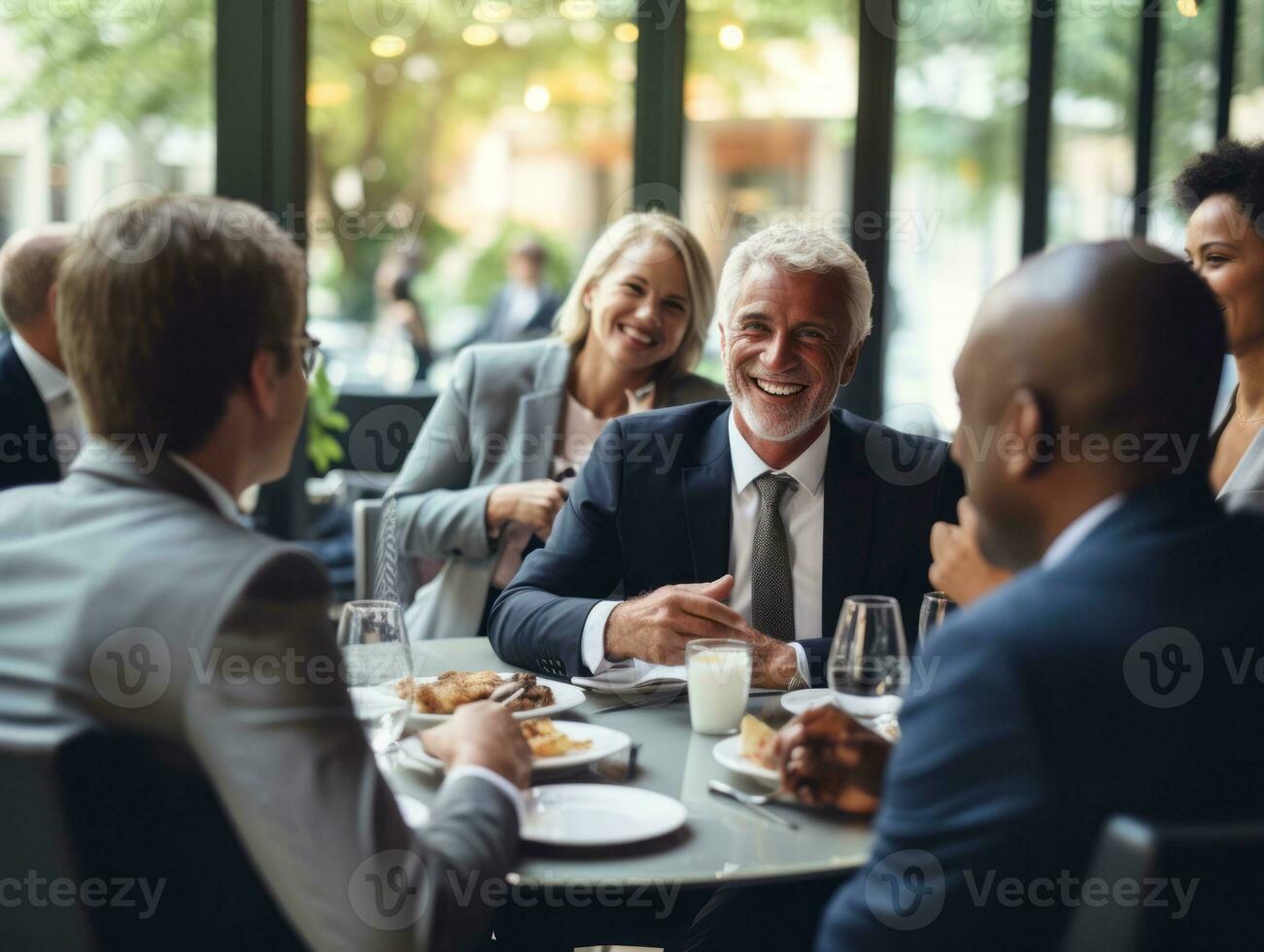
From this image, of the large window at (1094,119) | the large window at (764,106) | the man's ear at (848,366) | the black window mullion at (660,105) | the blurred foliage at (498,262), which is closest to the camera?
the man's ear at (848,366)

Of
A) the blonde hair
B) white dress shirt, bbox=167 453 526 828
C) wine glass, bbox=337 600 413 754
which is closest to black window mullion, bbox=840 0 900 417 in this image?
the blonde hair

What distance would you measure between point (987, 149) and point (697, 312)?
3.78 metres

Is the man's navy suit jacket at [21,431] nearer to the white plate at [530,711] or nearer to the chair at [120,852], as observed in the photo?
the white plate at [530,711]

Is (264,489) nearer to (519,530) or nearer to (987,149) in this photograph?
(519,530)

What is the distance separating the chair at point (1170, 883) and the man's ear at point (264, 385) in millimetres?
903

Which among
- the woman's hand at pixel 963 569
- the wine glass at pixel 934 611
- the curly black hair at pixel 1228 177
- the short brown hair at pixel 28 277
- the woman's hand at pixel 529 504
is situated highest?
the curly black hair at pixel 1228 177

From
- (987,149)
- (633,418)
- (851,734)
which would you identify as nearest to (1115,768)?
(851,734)

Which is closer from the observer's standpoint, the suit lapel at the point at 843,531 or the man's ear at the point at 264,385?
the man's ear at the point at 264,385

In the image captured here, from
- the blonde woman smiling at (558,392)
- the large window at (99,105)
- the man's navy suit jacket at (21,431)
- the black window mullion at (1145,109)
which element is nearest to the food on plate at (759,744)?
the blonde woman smiling at (558,392)

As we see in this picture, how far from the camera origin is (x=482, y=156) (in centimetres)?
1189

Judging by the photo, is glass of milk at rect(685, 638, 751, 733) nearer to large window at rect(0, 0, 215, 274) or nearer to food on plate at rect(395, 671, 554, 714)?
food on plate at rect(395, 671, 554, 714)

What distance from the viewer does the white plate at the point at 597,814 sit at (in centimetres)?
145

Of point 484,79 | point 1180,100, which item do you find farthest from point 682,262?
point 484,79

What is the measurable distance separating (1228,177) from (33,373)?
2822 mm
